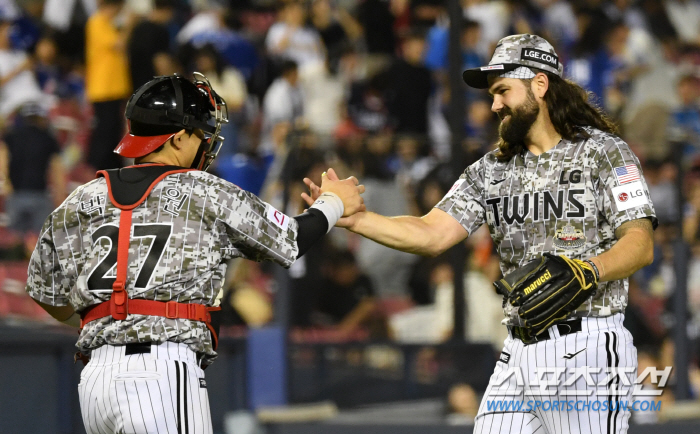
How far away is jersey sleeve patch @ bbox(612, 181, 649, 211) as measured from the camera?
416cm

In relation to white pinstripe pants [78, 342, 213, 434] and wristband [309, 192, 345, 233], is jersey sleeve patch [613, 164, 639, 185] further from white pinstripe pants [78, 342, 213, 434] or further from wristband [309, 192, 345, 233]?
white pinstripe pants [78, 342, 213, 434]

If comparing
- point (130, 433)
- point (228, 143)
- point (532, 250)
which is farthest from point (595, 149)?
point (228, 143)

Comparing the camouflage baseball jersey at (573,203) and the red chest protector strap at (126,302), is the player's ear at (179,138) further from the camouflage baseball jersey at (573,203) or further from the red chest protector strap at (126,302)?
the camouflage baseball jersey at (573,203)

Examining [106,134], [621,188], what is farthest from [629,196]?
[106,134]

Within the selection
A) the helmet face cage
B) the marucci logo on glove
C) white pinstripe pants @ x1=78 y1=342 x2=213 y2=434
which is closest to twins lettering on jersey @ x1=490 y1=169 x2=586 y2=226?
the marucci logo on glove

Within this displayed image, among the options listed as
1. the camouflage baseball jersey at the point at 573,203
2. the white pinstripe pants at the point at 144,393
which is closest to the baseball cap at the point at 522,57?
the camouflage baseball jersey at the point at 573,203

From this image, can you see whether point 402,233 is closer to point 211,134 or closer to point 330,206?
point 330,206

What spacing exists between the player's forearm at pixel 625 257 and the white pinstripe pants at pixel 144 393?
1724 mm

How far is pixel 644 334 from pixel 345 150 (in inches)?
104

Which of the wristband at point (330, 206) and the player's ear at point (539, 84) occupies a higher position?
the player's ear at point (539, 84)

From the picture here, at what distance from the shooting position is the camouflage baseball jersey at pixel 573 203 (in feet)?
13.7

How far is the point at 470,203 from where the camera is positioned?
15.5 feet

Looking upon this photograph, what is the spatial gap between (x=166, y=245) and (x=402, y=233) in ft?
4.88

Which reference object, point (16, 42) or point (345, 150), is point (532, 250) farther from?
point (16, 42)
